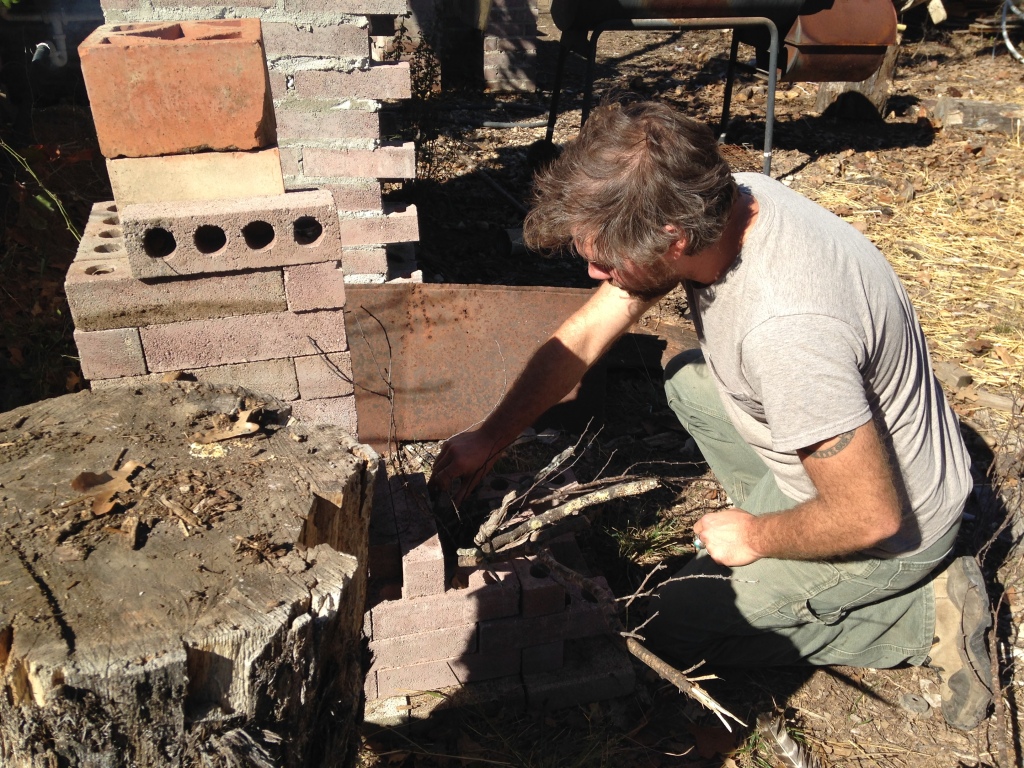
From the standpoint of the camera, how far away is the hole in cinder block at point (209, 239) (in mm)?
2338

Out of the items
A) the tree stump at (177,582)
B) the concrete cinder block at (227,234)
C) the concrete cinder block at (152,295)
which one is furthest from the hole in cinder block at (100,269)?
the tree stump at (177,582)

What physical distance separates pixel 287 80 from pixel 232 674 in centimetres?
300

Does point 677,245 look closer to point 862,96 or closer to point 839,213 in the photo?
point 839,213

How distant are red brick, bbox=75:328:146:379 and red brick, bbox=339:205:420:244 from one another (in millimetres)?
1624

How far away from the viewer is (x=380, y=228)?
3.94m

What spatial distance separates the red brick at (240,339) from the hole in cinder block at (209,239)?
0.21 meters

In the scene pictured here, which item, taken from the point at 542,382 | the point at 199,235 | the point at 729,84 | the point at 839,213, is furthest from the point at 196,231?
the point at 729,84

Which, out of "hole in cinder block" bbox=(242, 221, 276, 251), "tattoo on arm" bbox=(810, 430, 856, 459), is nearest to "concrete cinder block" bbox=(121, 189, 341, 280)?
"hole in cinder block" bbox=(242, 221, 276, 251)

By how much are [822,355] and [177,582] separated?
1.49 metres

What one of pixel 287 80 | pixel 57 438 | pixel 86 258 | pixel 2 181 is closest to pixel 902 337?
pixel 57 438

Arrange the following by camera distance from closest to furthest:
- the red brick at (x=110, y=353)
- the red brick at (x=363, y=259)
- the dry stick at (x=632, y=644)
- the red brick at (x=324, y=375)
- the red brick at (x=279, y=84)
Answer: the dry stick at (x=632, y=644), the red brick at (x=110, y=353), the red brick at (x=324, y=375), the red brick at (x=279, y=84), the red brick at (x=363, y=259)

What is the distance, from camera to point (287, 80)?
144 inches

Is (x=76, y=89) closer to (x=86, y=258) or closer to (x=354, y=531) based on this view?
(x=86, y=258)

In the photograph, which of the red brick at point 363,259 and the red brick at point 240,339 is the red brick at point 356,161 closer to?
the red brick at point 363,259
